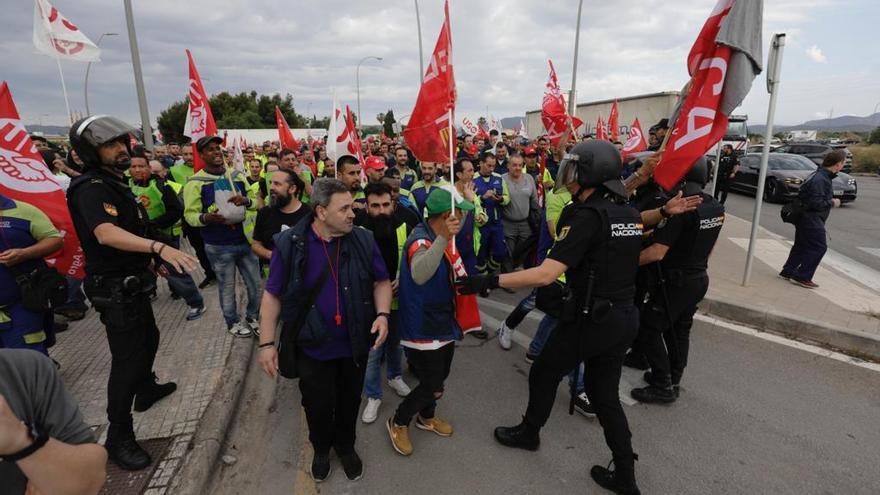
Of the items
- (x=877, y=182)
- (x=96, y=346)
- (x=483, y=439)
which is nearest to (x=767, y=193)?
(x=877, y=182)

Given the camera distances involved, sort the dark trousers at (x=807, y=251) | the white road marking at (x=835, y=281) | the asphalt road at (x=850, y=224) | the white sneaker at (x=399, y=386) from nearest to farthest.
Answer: the white sneaker at (x=399, y=386)
the white road marking at (x=835, y=281)
the dark trousers at (x=807, y=251)
the asphalt road at (x=850, y=224)

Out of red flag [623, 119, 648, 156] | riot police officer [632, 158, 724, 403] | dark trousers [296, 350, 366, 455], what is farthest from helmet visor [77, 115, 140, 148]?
red flag [623, 119, 648, 156]

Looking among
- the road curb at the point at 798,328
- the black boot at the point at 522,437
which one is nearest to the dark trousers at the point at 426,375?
the black boot at the point at 522,437

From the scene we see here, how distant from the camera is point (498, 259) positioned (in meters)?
6.21

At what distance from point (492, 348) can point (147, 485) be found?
10.2 feet

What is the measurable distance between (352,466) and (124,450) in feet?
4.84

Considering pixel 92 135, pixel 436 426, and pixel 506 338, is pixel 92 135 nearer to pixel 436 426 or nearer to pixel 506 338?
pixel 436 426

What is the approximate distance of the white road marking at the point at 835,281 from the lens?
18.0ft

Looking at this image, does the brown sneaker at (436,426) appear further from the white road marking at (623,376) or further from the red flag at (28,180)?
the red flag at (28,180)

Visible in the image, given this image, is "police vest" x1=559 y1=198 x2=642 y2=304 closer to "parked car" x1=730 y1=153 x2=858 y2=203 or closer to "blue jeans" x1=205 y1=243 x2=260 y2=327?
"blue jeans" x1=205 y1=243 x2=260 y2=327

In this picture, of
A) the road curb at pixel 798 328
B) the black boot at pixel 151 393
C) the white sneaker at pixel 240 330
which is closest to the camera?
the black boot at pixel 151 393

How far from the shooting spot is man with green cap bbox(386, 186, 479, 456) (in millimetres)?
2570

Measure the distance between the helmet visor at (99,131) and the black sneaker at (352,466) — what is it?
2.47 metres

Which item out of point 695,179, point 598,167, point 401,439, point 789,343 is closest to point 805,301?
point 789,343
